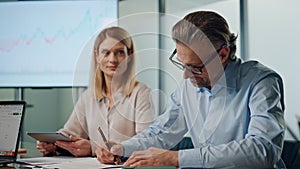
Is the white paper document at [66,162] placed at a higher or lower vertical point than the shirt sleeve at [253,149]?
lower

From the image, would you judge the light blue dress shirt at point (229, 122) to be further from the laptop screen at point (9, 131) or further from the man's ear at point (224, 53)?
the laptop screen at point (9, 131)

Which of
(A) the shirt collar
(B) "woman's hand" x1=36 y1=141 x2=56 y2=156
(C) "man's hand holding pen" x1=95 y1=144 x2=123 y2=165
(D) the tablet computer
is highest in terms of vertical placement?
(A) the shirt collar

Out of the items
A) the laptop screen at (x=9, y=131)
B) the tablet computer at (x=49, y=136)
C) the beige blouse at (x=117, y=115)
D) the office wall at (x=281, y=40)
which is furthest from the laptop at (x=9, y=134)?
the office wall at (x=281, y=40)

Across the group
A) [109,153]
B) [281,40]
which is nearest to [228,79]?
[109,153]

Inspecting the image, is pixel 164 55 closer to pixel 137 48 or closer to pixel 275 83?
pixel 137 48

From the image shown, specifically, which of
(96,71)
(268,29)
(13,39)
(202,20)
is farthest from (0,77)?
(202,20)

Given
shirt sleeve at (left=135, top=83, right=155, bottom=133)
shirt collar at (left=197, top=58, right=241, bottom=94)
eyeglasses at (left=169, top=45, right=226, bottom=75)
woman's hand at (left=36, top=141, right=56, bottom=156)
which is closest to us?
eyeglasses at (left=169, top=45, right=226, bottom=75)

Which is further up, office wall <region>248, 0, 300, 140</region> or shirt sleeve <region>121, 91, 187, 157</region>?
office wall <region>248, 0, 300, 140</region>

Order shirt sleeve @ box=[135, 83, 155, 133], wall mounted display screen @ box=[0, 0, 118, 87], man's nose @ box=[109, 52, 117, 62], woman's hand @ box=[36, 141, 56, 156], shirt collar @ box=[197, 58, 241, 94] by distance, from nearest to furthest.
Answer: shirt collar @ box=[197, 58, 241, 94] < woman's hand @ box=[36, 141, 56, 156] < man's nose @ box=[109, 52, 117, 62] < shirt sleeve @ box=[135, 83, 155, 133] < wall mounted display screen @ box=[0, 0, 118, 87]

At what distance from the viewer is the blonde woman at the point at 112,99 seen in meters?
1.82

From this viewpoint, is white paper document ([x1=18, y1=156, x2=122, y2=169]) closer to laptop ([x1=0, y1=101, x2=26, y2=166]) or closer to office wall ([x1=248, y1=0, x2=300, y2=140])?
laptop ([x1=0, y1=101, x2=26, y2=166])

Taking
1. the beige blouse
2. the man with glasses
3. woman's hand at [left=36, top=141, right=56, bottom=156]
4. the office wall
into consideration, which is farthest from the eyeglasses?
the office wall

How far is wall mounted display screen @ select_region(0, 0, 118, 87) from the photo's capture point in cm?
327

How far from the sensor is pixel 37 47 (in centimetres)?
332
